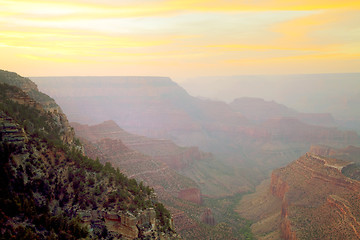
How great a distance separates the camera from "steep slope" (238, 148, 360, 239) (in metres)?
47.0

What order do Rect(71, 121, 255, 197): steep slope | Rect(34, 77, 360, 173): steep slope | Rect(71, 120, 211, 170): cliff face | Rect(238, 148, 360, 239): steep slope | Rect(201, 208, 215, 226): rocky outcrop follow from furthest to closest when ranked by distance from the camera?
Rect(34, 77, 360, 173): steep slope < Rect(71, 120, 211, 170): cliff face < Rect(71, 121, 255, 197): steep slope < Rect(201, 208, 215, 226): rocky outcrop < Rect(238, 148, 360, 239): steep slope

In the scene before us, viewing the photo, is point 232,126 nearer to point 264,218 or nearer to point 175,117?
point 175,117

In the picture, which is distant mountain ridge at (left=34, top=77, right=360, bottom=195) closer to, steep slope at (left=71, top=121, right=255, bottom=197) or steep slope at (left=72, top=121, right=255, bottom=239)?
steep slope at (left=71, top=121, right=255, bottom=197)

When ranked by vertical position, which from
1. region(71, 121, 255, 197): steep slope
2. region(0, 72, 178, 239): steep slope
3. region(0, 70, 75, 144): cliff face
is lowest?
region(71, 121, 255, 197): steep slope

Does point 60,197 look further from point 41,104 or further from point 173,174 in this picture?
point 173,174

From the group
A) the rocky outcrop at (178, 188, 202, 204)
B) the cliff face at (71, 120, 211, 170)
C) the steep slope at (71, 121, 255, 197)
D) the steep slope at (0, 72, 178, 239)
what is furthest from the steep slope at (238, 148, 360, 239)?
the steep slope at (0, 72, 178, 239)

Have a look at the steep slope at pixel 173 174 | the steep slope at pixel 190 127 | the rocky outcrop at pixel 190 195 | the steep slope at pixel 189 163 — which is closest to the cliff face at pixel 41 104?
the steep slope at pixel 173 174

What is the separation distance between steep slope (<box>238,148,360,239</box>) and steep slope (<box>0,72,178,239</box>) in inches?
1215

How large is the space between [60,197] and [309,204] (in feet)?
161

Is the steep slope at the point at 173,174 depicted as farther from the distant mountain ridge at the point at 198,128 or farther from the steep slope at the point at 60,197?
the distant mountain ridge at the point at 198,128

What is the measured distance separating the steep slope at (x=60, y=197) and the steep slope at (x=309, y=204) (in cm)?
3086

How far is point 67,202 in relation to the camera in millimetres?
20859

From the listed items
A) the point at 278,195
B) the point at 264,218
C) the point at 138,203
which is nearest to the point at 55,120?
the point at 138,203

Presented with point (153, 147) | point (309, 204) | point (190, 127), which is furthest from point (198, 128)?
point (309, 204)
